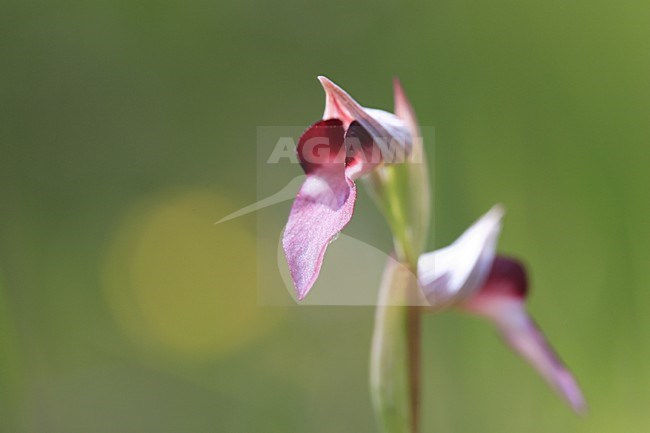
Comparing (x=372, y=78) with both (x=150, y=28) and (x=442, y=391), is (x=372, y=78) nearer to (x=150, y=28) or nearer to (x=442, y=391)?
(x=150, y=28)

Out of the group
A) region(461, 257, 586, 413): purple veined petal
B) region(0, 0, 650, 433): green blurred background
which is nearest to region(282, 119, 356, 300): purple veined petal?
region(461, 257, 586, 413): purple veined petal

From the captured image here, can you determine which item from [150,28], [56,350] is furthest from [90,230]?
[150,28]

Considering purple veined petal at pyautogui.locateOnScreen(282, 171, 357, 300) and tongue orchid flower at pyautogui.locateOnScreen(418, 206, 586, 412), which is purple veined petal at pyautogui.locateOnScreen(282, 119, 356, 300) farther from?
tongue orchid flower at pyautogui.locateOnScreen(418, 206, 586, 412)

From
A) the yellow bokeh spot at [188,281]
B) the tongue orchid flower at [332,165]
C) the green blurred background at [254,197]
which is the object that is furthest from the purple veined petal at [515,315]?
the yellow bokeh spot at [188,281]

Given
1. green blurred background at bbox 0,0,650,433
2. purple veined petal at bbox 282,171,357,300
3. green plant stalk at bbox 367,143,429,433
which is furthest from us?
green blurred background at bbox 0,0,650,433

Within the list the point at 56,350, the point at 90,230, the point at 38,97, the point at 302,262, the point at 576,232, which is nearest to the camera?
the point at 302,262

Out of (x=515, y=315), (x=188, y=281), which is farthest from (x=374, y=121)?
(x=188, y=281)

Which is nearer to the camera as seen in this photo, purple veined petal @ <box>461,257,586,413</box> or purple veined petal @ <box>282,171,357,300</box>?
purple veined petal @ <box>282,171,357,300</box>

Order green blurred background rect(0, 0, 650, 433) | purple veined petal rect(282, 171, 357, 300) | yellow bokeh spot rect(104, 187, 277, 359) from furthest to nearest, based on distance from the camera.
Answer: yellow bokeh spot rect(104, 187, 277, 359), green blurred background rect(0, 0, 650, 433), purple veined petal rect(282, 171, 357, 300)
